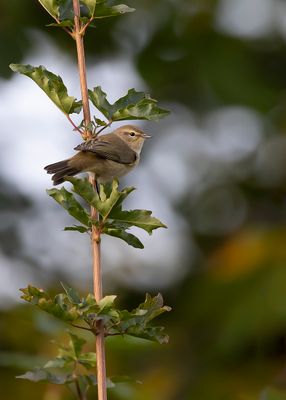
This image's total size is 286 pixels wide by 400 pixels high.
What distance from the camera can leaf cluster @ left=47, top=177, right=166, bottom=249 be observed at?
216 centimetres

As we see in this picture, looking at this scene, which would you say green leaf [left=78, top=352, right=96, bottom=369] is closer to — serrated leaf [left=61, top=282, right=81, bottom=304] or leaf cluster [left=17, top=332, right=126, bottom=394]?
leaf cluster [left=17, top=332, right=126, bottom=394]

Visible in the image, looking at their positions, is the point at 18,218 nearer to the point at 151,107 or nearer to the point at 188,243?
the point at 188,243

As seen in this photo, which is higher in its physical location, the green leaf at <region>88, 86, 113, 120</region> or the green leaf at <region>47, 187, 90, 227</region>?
the green leaf at <region>88, 86, 113, 120</region>

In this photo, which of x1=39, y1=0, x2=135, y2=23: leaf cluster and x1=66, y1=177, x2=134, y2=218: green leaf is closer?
x1=66, y1=177, x2=134, y2=218: green leaf

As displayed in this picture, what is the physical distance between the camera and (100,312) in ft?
6.66

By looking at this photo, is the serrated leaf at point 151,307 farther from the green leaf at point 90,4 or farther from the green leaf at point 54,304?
the green leaf at point 90,4

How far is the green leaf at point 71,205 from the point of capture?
2143 millimetres

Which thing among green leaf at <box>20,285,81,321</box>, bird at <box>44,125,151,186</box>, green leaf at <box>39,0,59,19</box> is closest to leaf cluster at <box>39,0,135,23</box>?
green leaf at <box>39,0,59,19</box>

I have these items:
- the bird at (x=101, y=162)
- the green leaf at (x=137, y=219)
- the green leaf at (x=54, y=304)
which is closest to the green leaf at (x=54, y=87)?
the green leaf at (x=137, y=219)

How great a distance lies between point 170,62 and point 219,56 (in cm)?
59

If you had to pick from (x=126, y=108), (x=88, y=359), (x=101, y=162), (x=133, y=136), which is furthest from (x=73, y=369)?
(x=133, y=136)

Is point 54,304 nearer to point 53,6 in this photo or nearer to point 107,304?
point 107,304

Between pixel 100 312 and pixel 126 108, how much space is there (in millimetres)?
614

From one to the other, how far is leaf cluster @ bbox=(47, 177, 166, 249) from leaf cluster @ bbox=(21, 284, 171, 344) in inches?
7.1
